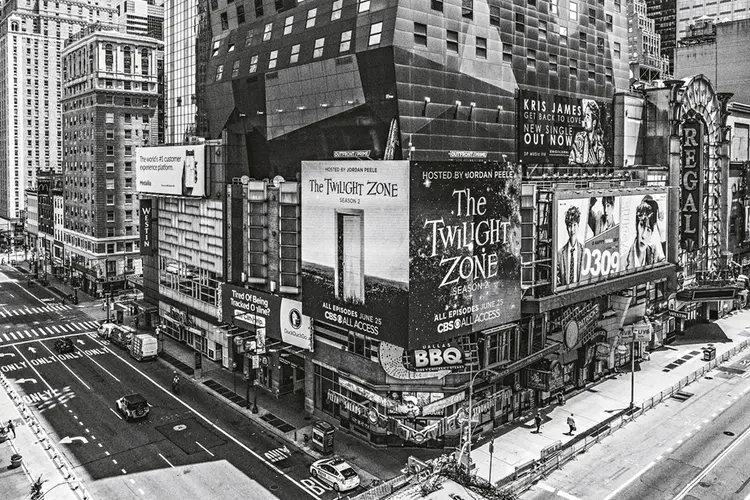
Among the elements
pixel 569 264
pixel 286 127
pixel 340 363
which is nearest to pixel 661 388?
pixel 569 264

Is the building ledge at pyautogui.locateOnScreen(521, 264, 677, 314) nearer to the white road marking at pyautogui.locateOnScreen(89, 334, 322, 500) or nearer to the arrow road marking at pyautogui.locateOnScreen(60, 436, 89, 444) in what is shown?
the white road marking at pyautogui.locateOnScreen(89, 334, 322, 500)

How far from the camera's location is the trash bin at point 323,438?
172 ft

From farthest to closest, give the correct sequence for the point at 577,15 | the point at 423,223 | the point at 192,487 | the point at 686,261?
the point at 686,261
the point at 577,15
the point at 423,223
the point at 192,487

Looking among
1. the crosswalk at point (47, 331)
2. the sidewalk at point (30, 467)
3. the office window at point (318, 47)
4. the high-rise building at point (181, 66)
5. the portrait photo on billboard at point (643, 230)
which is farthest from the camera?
the crosswalk at point (47, 331)

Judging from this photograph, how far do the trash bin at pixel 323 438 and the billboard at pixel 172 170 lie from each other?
107 ft

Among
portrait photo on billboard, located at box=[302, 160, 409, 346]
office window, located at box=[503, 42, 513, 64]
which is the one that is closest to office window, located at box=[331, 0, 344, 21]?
portrait photo on billboard, located at box=[302, 160, 409, 346]

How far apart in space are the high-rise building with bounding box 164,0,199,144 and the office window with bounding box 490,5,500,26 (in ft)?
146

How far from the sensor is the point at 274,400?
212ft

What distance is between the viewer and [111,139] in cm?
11825

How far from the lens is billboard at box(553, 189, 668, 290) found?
61344mm

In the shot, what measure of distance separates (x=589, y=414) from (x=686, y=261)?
34185 mm

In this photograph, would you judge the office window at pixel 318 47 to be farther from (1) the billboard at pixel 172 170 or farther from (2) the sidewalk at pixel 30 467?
(2) the sidewalk at pixel 30 467

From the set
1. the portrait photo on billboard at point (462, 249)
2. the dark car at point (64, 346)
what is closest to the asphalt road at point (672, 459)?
the portrait photo on billboard at point (462, 249)

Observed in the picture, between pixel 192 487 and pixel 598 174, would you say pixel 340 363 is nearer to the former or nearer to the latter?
pixel 192 487
